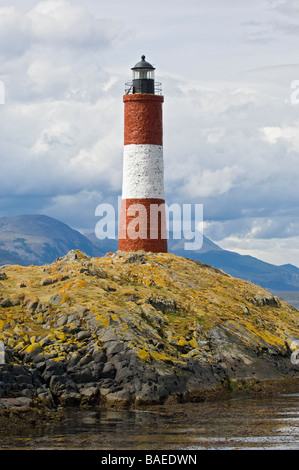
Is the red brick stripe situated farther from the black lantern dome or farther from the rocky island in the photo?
the rocky island

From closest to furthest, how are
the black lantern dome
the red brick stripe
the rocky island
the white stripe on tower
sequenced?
the rocky island → the white stripe on tower → the red brick stripe → the black lantern dome

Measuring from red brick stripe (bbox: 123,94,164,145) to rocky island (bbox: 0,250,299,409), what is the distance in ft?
26.8

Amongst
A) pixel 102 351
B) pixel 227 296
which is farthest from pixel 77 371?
pixel 227 296

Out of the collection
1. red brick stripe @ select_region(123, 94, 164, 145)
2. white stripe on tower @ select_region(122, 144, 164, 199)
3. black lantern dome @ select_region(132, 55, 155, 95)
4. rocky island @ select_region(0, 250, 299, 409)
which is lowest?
rocky island @ select_region(0, 250, 299, 409)

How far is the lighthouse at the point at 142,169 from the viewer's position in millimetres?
52719

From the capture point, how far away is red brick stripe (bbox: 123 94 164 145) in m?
52.8

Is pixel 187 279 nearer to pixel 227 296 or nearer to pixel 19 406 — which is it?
pixel 227 296

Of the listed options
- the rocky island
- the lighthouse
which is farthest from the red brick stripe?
the rocky island

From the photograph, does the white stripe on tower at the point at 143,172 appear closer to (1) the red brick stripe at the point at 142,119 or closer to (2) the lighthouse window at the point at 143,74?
(1) the red brick stripe at the point at 142,119

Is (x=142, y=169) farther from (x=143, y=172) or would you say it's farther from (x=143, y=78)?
(x=143, y=78)

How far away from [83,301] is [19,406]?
384 inches

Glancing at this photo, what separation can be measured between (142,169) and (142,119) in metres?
3.39

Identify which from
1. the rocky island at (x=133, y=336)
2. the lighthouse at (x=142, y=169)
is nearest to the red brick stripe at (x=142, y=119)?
the lighthouse at (x=142, y=169)

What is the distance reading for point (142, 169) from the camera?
52.7 m
